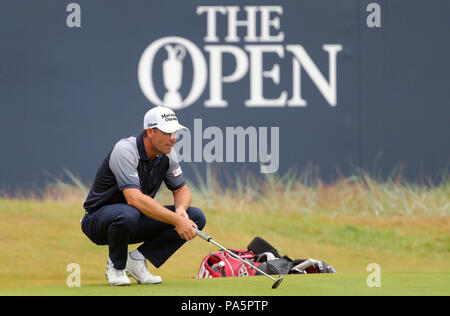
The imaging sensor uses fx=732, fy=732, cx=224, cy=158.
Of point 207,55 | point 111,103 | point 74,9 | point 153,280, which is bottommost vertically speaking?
point 153,280

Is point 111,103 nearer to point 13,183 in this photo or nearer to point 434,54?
point 13,183

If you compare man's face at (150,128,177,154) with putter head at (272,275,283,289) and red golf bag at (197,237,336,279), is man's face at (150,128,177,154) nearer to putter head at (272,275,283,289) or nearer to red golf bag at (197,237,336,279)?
putter head at (272,275,283,289)

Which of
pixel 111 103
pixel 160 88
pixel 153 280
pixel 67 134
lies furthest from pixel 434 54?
pixel 153 280

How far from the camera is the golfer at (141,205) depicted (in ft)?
11.5

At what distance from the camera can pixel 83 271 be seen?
543cm

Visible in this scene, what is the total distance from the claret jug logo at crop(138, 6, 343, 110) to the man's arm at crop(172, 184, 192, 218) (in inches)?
93.1

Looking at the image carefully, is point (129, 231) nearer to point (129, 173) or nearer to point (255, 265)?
point (129, 173)

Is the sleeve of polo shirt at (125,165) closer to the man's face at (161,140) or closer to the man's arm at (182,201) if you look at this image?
the man's face at (161,140)

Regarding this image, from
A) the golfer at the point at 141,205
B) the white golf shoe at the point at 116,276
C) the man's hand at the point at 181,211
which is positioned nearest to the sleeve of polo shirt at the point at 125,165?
the golfer at the point at 141,205

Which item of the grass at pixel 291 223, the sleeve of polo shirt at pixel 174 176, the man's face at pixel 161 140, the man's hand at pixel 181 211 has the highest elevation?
the man's face at pixel 161 140

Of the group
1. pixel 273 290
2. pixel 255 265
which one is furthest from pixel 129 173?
pixel 255 265

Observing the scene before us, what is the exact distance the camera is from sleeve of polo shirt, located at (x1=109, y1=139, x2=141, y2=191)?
139 inches

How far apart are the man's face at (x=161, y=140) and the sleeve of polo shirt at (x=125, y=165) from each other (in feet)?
0.36

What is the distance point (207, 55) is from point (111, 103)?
910 mm
